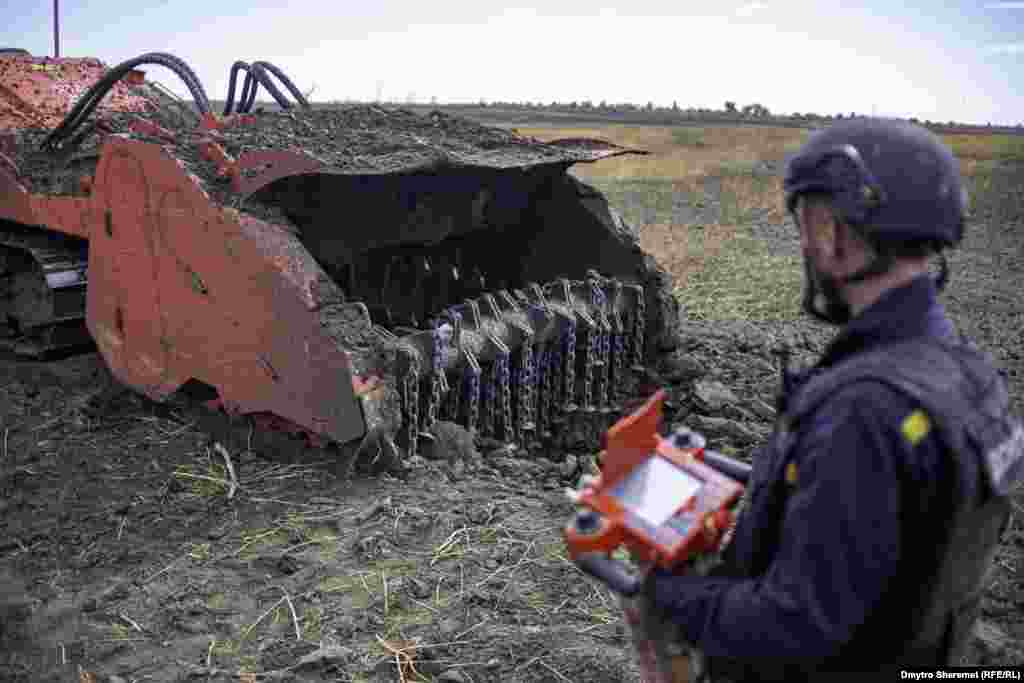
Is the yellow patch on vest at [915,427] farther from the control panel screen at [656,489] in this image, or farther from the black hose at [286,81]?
the black hose at [286,81]

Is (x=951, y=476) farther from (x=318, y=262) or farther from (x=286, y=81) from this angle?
(x=286, y=81)

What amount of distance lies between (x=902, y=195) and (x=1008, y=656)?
2.25 meters

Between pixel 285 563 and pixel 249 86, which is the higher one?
pixel 249 86

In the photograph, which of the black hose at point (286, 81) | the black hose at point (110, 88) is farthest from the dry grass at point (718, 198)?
the black hose at point (110, 88)

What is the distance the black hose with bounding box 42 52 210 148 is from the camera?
509 centimetres

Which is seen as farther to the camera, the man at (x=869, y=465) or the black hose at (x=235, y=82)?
the black hose at (x=235, y=82)

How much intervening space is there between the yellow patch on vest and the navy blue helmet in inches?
12.1

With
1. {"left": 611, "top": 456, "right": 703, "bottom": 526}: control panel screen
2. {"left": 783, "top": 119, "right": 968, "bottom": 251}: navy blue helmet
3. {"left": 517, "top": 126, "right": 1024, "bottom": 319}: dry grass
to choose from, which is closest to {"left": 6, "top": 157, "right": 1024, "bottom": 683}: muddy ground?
{"left": 611, "top": 456, "right": 703, "bottom": 526}: control panel screen

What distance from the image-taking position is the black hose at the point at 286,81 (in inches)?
226

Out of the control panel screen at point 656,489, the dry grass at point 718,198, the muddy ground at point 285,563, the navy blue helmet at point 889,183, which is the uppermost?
the navy blue helmet at point 889,183

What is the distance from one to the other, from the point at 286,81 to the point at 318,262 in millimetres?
1349

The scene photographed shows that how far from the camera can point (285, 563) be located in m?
3.60

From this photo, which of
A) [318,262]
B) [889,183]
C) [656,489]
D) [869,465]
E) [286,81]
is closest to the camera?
[869,465]

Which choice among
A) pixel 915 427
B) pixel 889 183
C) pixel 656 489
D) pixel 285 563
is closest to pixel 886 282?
pixel 889 183
